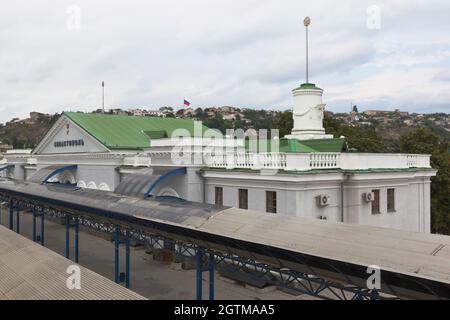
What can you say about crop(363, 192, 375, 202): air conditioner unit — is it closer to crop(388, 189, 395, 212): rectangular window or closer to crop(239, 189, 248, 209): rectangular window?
crop(388, 189, 395, 212): rectangular window

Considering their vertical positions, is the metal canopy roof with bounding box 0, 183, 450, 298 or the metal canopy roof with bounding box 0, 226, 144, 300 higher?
the metal canopy roof with bounding box 0, 183, 450, 298

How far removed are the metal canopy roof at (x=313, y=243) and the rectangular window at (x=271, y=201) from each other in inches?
188

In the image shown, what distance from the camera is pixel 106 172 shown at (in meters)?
29.4

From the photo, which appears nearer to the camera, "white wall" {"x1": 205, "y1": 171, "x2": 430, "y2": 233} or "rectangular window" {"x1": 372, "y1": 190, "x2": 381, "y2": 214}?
"white wall" {"x1": 205, "y1": 171, "x2": 430, "y2": 233}

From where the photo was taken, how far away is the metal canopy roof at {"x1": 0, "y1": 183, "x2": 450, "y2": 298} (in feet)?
25.8

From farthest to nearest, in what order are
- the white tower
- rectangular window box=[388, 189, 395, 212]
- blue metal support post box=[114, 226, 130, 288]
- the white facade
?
1. the white tower
2. rectangular window box=[388, 189, 395, 212]
3. blue metal support post box=[114, 226, 130, 288]
4. the white facade

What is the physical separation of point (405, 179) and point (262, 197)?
23.9ft

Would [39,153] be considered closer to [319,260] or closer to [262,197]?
[262,197]

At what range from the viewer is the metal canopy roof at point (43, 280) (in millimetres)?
9258

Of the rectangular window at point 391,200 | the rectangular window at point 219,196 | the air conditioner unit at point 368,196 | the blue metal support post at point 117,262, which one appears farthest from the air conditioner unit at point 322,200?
the blue metal support post at point 117,262

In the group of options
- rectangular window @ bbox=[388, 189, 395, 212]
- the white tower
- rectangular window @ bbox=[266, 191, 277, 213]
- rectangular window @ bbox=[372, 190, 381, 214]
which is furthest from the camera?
the white tower

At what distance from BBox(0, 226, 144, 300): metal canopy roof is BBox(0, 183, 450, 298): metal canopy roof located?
120 inches

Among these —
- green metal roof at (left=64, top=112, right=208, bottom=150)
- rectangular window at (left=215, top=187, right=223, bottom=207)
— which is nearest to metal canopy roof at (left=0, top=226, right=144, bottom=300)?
rectangular window at (left=215, top=187, right=223, bottom=207)
